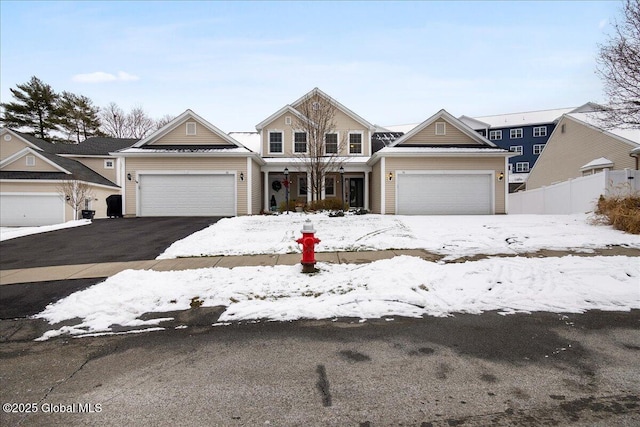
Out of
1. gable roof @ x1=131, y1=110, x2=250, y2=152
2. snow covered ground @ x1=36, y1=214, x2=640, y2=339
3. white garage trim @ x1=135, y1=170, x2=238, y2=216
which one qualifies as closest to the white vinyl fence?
snow covered ground @ x1=36, y1=214, x2=640, y2=339

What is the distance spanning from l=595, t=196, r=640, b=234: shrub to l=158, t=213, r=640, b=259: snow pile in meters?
0.31

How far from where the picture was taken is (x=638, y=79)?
42.7ft

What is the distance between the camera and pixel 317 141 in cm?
2045

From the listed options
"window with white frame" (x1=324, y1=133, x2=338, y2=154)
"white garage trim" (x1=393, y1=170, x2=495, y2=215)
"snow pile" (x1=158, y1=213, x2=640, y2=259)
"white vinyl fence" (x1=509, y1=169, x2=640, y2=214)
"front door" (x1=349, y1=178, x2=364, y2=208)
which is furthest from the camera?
"front door" (x1=349, y1=178, x2=364, y2=208)

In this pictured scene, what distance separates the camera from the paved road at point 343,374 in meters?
2.46

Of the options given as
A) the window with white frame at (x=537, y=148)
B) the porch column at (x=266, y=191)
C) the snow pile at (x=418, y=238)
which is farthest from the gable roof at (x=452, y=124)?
the window with white frame at (x=537, y=148)

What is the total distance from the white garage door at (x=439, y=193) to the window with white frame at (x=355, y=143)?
541 cm

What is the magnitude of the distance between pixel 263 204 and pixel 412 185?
9287 millimetres

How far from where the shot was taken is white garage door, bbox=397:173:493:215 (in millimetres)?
17938

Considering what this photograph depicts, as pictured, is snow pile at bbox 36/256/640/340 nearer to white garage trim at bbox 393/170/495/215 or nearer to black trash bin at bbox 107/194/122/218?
white garage trim at bbox 393/170/495/215

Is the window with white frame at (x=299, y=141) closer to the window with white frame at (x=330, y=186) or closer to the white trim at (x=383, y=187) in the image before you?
the window with white frame at (x=330, y=186)

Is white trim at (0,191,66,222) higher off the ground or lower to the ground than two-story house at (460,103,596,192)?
lower

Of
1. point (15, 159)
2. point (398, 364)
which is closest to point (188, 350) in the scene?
point (398, 364)

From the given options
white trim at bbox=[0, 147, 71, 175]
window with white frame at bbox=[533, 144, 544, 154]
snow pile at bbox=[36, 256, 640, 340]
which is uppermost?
window with white frame at bbox=[533, 144, 544, 154]
